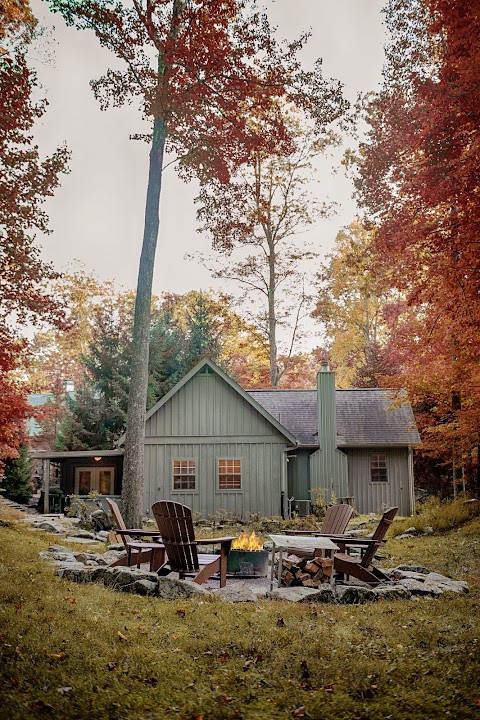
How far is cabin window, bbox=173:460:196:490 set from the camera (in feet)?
61.4

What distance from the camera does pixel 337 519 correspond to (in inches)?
381

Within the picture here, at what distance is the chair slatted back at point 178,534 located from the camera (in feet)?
24.8

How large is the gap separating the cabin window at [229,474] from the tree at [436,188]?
5835mm

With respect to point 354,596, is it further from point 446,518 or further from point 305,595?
point 446,518

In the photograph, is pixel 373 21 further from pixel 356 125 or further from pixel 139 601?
pixel 139 601

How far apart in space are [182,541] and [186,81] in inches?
447

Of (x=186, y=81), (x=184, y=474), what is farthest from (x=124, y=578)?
(x=186, y=81)

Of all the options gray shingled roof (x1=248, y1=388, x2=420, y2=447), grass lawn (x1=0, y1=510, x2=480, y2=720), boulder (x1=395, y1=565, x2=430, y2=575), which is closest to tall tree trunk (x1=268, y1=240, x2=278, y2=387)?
gray shingled roof (x1=248, y1=388, x2=420, y2=447)

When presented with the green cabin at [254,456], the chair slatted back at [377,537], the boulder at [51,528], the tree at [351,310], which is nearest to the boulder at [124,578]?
the chair slatted back at [377,537]

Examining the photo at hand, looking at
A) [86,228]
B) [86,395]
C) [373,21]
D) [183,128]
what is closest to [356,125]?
[373,21]

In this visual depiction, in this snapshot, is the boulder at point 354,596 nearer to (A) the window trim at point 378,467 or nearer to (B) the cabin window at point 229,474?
(B) the cabin window at point 229,474

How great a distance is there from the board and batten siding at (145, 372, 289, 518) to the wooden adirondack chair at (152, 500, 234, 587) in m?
10.8

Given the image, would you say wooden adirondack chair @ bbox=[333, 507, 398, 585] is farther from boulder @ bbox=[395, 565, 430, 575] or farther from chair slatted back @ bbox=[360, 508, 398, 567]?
boulder @ bbox=[395, 565, 430, 575]

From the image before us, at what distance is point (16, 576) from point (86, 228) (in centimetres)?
2306
